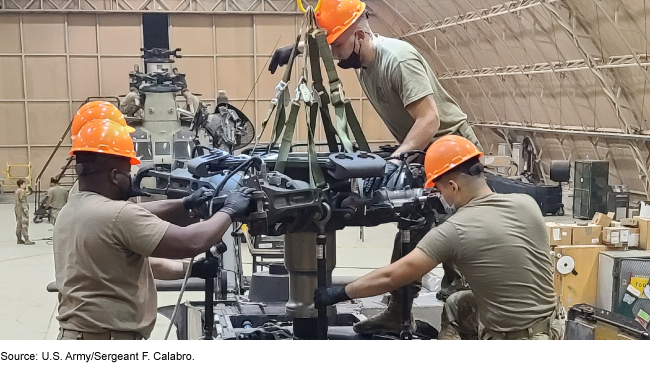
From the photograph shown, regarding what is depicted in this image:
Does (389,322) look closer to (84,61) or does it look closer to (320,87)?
(320,87)

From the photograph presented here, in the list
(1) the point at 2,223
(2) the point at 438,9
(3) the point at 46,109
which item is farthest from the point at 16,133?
(2) the point at 438,9

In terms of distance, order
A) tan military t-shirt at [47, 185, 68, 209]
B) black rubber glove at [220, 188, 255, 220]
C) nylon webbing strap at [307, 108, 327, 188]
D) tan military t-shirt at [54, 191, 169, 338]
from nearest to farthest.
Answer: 1. tan military t-shirt at [54, 191, 169, 338]
2. black rubber glove at [220, 188, 255, 220]
3. nylon webbing strap at [307, 108, 327, 188]
4. tan military t-shirt at [47, 185, 68, 209]

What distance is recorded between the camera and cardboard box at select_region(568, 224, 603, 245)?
7.66 meters

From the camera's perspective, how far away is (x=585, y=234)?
303 inches

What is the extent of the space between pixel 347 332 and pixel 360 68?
1756 millimetres

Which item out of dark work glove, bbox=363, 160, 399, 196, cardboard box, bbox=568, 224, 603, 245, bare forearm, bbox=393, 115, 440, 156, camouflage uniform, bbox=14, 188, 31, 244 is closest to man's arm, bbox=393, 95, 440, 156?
bare forearm, bbox=393, 115, 440, 156

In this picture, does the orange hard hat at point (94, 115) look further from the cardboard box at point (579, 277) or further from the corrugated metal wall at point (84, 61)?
the corrugated metal wall at point (84, 61)

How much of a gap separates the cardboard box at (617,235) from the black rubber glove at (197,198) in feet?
18.2

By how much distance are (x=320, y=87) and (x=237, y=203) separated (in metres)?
1.00

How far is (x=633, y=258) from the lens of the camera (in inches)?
283

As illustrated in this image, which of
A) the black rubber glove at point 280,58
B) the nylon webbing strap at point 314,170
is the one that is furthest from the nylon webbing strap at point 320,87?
the black rubber glove at point 280,58

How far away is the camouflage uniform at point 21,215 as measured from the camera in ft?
40.7

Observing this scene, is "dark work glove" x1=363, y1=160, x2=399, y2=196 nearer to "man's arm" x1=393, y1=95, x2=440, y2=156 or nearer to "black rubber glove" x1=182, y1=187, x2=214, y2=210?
"man's arm" x1=393, y1=95, x2=440, y2=156

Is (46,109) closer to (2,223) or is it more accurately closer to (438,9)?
(2,223)
